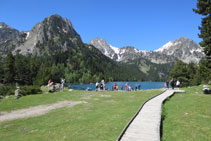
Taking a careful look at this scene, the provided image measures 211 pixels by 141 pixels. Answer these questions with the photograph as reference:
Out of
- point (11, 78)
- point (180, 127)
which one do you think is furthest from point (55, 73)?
point (180, 127)

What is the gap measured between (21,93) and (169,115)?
3674 cm

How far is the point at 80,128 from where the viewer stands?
13133mm

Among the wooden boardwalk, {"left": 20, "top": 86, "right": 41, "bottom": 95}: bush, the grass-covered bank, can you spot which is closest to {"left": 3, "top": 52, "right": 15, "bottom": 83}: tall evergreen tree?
{"left": 20, "top": 86, "right": 41, "bottom": 95}: bush

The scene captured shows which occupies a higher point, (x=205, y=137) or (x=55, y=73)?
(x=55, y=73)

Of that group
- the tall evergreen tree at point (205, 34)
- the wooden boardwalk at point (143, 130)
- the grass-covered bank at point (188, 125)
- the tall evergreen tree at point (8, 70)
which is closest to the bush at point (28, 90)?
the wooden boardwalk at point (143, 130)

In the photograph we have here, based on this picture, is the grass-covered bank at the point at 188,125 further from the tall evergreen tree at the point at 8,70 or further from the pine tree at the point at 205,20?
the tall evergreen tree at the point at 8,70

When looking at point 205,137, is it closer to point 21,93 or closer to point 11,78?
point 21,93

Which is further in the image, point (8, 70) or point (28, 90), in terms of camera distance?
point (8, 70)

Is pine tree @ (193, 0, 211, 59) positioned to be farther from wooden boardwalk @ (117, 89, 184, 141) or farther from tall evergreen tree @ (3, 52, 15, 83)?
tall evergreen tree @ (3, 52, 15, 83)

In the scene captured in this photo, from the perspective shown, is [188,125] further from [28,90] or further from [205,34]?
[28,90]

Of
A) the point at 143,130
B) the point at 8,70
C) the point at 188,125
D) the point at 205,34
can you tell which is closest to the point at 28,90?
the point at 143,130

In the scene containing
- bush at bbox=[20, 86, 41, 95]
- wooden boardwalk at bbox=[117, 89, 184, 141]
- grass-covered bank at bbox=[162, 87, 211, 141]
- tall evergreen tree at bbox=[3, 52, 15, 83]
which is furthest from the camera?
tall evergreen tree at bbox=[3, 52, 15, 83]

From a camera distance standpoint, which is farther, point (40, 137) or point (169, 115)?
point (169, 115)

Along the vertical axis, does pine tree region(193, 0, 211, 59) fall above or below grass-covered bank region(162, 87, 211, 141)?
above
